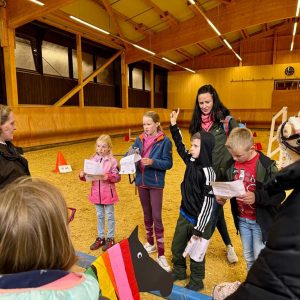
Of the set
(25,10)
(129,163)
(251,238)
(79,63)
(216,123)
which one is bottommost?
(251,238)

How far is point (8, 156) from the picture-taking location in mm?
1906

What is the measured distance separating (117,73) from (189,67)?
7.35 m

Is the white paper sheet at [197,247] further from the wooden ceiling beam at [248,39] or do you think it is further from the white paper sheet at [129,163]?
the wooden ceiling beam at [248,39]

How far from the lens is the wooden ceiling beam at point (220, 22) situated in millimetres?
10383

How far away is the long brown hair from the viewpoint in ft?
2.31

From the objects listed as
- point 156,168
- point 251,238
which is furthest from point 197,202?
point 156,168

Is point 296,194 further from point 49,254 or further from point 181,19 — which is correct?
point 181,19

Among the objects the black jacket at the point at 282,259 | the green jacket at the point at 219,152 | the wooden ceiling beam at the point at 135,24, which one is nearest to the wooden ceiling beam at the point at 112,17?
the wooden ceiling beam at the point at 135,24

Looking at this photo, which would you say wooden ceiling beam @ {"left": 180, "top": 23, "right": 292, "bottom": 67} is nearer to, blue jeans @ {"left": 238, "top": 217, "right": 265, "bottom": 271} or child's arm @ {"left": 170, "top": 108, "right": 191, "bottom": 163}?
child's arm @ {"left": 170, "top": 108, "right": 191, "bottom": 163}

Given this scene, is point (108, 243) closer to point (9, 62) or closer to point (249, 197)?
point (249, 197)

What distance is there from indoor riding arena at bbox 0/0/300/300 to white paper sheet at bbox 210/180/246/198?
66 cm

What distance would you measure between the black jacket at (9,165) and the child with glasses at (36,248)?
125 cm

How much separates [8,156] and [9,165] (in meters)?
0.06

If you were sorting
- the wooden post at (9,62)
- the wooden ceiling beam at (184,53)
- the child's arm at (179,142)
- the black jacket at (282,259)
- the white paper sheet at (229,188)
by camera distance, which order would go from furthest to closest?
1. the wooden ceiling beam at (184,53)
2. the wooden post at (9,62)
3. the child's arm at (179,142)
4. the white paper sheet at (229,188)
5. the black jacket at (282,259)
